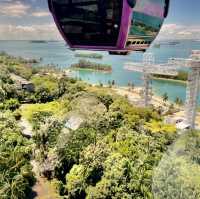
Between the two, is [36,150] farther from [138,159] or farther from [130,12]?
[130,12]

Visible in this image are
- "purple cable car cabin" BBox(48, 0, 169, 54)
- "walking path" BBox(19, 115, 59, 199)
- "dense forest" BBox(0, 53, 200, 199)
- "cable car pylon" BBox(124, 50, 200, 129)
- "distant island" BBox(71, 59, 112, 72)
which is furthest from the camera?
"distant island" BBox(71, 59, 112, 72)

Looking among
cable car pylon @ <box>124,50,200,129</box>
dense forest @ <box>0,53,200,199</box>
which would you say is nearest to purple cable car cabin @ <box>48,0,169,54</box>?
dense forest @ <box>0,53,200,199</box>

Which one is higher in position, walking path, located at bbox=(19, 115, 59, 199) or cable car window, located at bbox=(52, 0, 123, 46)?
cable car window, located at bbox=(52, 0, 123, 46)

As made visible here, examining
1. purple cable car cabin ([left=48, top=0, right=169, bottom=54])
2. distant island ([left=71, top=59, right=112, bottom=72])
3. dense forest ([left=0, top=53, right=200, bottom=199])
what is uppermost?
purple cable car cabin ([left=48, top=0, right=169, bottom=54])

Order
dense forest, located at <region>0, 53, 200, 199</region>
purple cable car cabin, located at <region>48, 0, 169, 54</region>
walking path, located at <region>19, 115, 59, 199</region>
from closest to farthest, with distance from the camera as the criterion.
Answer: purple cable car cabin, located at <region>48, 0, 169, 54</region>, dense forest, located at <region>0, 53, 200, 199</region>, walking path, located at <region>19, 115, 59, 199</region>

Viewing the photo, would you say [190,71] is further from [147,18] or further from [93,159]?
[147,18]

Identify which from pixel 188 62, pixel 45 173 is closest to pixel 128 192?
pixel 45 173

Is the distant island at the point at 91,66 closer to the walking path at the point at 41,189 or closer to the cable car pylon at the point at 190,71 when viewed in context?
the cable car pylon at the point at 190,71

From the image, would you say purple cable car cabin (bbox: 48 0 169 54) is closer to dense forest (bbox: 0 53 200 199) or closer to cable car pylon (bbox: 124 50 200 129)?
dense forest (bbox: 0 53 200 199)
